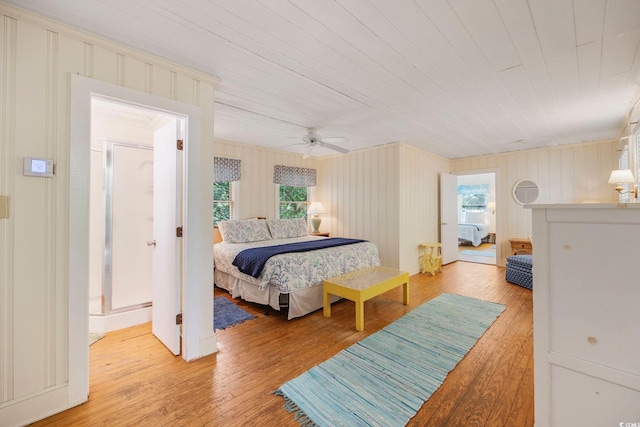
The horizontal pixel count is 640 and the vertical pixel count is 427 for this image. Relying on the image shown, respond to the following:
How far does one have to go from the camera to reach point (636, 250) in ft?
3.29

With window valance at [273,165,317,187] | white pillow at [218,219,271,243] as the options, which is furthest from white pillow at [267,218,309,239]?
window valance at [273,165,317,187]

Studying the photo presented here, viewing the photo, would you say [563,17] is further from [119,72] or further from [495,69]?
[119,72]

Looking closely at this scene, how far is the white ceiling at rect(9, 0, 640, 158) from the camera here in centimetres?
161

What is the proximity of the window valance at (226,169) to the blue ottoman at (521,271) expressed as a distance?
4.96 metres

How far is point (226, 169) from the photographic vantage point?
4.68 meters

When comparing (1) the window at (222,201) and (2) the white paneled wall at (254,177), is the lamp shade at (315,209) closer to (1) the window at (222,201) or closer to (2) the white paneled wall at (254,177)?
(2) the white paneled wall at (254,177)

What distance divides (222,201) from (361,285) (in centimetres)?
307

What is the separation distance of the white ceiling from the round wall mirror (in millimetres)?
1789

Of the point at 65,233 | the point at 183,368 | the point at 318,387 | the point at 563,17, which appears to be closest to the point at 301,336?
the point at 318,387

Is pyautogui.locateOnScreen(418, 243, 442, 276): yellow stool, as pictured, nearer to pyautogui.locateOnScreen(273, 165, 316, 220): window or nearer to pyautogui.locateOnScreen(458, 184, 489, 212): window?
pyautogui.locateOnScreen(273, 165, 316, 220): window

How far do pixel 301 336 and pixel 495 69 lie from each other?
306 cm

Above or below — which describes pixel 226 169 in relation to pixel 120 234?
above

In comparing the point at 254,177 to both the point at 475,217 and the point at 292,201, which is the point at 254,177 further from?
the point at 475,217

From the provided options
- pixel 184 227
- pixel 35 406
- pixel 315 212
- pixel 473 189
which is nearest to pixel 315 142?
pixel 315 212
